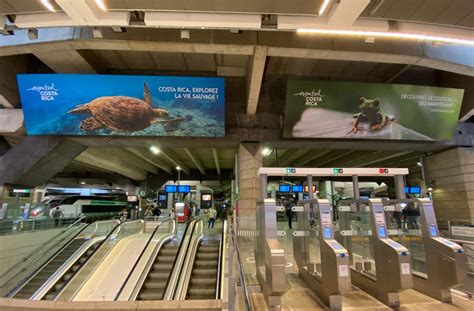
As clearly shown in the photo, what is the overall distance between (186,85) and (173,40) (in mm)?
1758

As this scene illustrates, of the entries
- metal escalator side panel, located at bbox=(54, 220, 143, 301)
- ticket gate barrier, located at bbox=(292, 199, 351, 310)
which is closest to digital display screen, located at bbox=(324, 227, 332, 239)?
ticket gate barrier, located at bbox=(292, 199, 351, 310)

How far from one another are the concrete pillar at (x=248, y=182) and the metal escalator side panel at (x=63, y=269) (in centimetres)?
507

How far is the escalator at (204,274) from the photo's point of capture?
276 inches


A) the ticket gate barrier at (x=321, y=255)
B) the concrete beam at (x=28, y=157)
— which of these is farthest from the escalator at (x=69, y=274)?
the ticket gate barrier at (x=321, y=255)

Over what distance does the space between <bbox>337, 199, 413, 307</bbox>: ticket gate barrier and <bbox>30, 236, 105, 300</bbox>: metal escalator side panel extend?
7504mm

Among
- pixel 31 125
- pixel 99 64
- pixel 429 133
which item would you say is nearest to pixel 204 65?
pixel 99 64

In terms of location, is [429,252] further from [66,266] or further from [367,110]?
[66,266]

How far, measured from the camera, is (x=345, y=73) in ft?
35.7

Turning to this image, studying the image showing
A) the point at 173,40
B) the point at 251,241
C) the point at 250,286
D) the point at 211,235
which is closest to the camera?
the point at 250,286

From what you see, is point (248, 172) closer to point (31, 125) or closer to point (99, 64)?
point (99, 64)

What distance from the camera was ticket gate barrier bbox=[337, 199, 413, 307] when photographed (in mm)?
4152

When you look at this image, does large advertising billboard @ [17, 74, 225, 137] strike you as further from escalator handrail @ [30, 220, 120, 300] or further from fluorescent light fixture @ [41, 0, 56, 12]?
fluorescent light fixture @ [41, 0, 56, 12]

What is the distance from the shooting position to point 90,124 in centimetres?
898

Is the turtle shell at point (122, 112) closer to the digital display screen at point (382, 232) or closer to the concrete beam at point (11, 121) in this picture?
the concrete beam at point (11, 121)
